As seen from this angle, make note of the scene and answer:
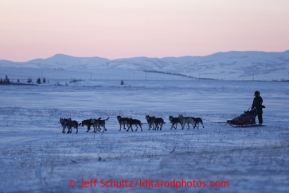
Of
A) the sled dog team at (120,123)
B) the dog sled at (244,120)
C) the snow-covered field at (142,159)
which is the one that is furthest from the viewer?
the dog sled at (244,120)

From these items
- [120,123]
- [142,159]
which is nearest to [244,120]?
[120,123]

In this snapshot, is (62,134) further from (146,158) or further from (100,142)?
(146,158)

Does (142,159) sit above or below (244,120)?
below

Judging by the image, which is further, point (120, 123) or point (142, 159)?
point (120, 123)

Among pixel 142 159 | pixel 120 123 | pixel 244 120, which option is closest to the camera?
pixel 142 159

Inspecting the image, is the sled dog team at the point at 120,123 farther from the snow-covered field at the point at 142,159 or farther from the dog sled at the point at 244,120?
the dog sled at the point at 244,120

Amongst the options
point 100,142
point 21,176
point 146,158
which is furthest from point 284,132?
point 21,176

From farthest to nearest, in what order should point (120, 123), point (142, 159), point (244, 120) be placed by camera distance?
point (244, 120), point (120, 123), point (142, 159)

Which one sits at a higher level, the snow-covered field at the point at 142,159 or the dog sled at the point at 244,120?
the dog sled at the point at 244,120

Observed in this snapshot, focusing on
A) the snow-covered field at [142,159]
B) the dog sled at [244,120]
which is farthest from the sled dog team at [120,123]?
the dog sled at [244,120]

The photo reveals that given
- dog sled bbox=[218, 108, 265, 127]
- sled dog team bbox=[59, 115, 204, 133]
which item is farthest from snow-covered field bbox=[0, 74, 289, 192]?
dog sled bbox=[218, 108, 265, 127]

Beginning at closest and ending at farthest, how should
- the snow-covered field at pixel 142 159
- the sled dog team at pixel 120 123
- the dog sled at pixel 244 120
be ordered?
the snow-covered field at pixel 142 159 < the sled dog team at pixel 120 123 < the dog sled at pixel 244 120

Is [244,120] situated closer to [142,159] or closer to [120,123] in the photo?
[120,123]

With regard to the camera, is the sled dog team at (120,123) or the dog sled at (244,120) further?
the dog sled at (244,120)
